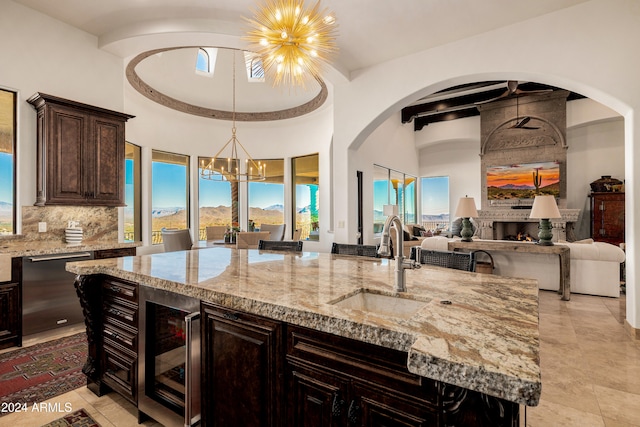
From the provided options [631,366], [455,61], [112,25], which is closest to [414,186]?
[455,61]

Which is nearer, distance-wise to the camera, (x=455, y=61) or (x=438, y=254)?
(x=438, y=254)

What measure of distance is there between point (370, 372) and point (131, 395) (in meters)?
1.70

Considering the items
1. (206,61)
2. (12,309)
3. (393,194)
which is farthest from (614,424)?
(206,61)

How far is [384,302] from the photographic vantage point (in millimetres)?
1434

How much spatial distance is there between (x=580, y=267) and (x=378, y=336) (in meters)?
5.32

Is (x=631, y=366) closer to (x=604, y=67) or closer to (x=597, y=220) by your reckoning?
(x=604, y=67)

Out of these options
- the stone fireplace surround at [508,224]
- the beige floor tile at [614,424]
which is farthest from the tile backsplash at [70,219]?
the stone fireplace surround at [508,224]

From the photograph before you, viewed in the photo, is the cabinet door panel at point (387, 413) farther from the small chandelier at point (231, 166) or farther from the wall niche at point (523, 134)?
the wall niche at point (523, 134)

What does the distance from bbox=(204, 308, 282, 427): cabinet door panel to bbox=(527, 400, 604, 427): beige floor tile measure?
171 cm

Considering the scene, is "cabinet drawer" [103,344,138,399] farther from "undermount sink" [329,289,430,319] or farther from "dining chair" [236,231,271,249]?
"dining chair" [236,231,271,249]

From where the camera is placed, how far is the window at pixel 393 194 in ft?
25.5

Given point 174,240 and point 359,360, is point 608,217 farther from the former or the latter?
point 174,240

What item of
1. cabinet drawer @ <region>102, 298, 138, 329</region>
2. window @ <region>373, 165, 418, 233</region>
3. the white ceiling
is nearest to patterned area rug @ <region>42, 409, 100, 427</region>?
cabinet drawer @ <region>102, 298, 138, 329</region>

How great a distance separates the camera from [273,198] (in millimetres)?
7977
